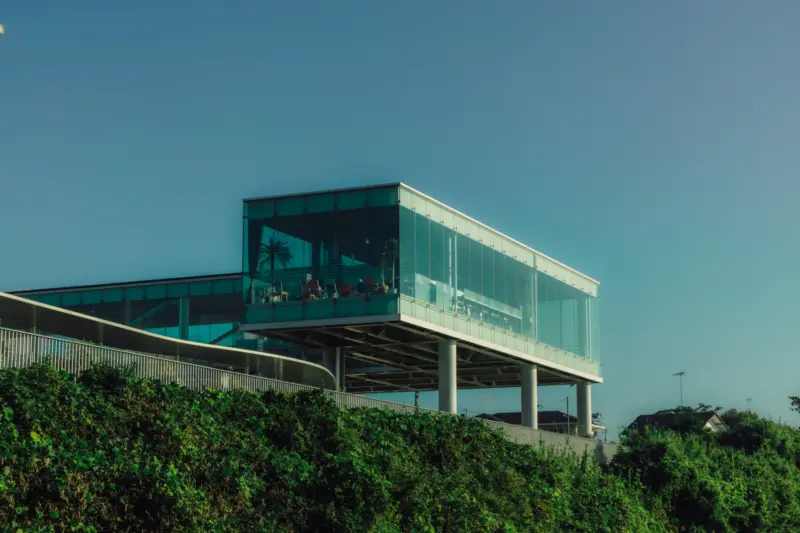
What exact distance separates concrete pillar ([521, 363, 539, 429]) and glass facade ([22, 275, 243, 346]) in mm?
14581

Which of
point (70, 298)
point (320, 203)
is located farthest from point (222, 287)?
point (320, 203)

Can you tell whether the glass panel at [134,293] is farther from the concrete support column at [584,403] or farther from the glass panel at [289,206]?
the concrete support column at [584,403]

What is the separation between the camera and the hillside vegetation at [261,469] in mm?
22328

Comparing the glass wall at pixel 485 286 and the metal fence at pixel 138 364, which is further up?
the glass wall at pixel 485 286

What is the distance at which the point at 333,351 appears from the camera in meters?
56.5

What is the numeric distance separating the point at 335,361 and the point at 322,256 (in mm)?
6407

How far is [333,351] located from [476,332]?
6.44 meters

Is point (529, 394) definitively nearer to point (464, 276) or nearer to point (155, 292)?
point (464, 276)

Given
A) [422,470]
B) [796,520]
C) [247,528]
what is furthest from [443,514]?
[796,520]

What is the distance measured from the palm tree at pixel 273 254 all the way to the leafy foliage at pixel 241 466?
51.7 ft

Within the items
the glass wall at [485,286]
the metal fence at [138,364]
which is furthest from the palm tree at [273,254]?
the metal fence at [138,364]

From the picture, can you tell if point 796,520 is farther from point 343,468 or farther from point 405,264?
point 343,468

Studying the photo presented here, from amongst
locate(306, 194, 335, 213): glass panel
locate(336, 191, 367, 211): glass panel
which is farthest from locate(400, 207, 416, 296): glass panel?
locate(306, 194, 335, 213): glass panel

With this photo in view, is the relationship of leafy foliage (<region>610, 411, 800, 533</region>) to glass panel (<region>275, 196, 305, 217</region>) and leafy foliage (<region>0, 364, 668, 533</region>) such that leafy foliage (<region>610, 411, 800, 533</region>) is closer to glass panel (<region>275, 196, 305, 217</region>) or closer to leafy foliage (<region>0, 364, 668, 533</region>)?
leafy foliage (<region>0, 364, 668, 533</region>)
